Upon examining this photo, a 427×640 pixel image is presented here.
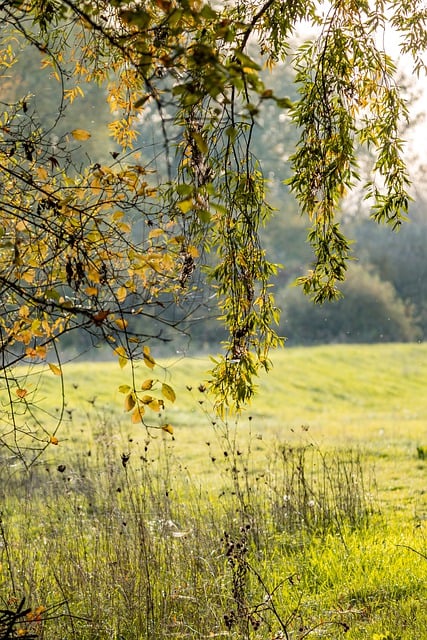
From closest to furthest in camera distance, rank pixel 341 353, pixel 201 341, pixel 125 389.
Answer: pixel 125 389, pixel 341 353, pixel 201 341

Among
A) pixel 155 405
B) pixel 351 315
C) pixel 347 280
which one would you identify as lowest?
pixel 155 405

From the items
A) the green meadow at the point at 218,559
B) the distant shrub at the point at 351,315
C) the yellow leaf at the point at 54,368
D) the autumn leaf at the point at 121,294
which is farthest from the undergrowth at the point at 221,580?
the distant shrub at the point at 351,315

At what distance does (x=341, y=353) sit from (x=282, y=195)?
1693 centimetres

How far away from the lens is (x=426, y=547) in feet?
19.8

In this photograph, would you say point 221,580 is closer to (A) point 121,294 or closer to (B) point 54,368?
(B) point 54,368

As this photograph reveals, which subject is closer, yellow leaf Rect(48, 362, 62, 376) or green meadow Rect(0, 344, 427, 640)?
yellow leaf Rect(48, 362, 62, 376)

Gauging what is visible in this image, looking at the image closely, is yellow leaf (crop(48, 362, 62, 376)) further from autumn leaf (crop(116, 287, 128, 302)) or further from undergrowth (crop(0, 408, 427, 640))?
undergrowth (crop(0, 408, 427, 640))

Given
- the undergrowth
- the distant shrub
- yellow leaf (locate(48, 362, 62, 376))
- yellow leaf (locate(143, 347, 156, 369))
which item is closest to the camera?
yellow leaf (locate(143, 347, 156, 369))

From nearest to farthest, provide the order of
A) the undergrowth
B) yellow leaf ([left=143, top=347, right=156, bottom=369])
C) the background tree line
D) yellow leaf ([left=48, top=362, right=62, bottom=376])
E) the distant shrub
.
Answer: yellow leaf ([left=143, top=347, right=156, bottom=369]), yellow leaf ([left=48, top=362, right=62, bottom=376]), the undergrowth, the background tree line, the distant shrub

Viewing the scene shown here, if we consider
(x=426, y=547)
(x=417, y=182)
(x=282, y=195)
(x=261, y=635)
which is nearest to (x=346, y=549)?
(x=426, y=547)

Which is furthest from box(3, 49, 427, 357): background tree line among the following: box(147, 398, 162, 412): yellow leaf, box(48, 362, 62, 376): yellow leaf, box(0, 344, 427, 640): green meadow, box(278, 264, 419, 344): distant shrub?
box(147, 398, 162, 412): yellow leaf

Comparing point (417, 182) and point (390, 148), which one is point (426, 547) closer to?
point (390, 148)

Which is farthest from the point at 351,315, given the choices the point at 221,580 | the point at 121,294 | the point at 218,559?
the point at 121,294

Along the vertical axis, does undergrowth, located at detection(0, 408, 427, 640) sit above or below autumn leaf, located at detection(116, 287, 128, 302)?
below
